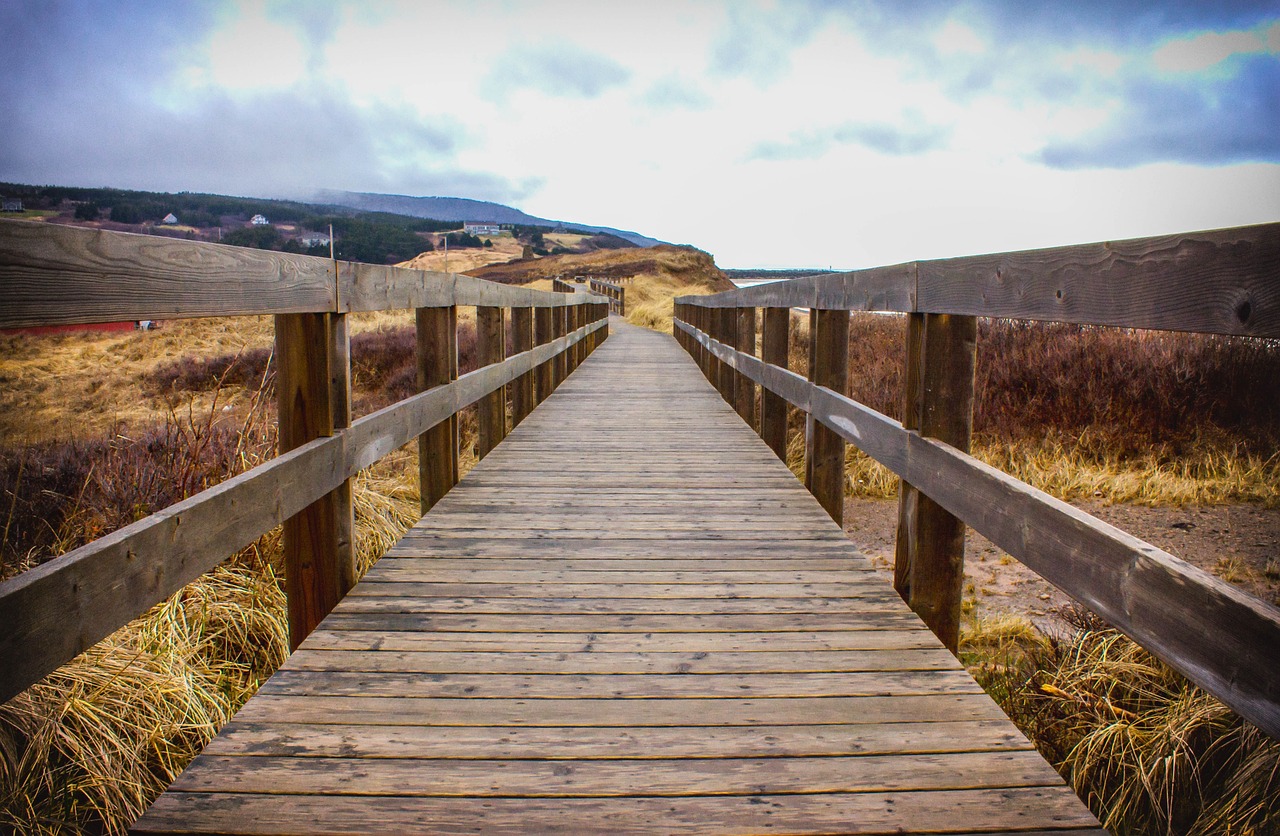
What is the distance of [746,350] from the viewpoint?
296 inches

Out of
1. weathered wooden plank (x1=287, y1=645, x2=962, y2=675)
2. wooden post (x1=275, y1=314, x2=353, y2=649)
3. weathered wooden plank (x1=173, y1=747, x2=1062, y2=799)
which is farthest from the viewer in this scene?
wooden post (x1=275, y1=314, x2=353, y2=649)

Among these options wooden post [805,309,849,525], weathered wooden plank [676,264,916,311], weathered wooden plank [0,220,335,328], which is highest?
weathered wooden plank [676,264,916,311]

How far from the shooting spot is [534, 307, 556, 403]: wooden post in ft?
28.2

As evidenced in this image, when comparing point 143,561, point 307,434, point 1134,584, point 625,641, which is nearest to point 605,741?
point 625,641

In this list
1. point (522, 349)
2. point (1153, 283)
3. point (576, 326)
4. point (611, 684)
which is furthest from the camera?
point (576, 326)

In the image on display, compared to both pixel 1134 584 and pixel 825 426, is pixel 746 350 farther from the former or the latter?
pixel 1134 584

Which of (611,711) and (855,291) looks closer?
(611,711)

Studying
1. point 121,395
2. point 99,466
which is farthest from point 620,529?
point 121,395

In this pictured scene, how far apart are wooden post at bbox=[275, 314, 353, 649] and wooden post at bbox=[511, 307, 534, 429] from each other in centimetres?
402

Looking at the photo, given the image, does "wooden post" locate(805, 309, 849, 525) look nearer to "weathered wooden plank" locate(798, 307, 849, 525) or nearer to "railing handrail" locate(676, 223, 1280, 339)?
"weathered wooden plank" locate(798, 307, 849, 525)

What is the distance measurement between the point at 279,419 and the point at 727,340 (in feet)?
21.7

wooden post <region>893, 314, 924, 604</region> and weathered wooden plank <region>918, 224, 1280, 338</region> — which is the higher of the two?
weathered wooden plank <region>918, 224, 1280, 338</region>

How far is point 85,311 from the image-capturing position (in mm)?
1501

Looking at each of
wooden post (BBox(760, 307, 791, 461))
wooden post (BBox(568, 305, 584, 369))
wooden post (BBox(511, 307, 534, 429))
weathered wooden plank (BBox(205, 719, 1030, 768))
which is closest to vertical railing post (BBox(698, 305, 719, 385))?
wooden post (BBox(568, 305, 584, 369))
